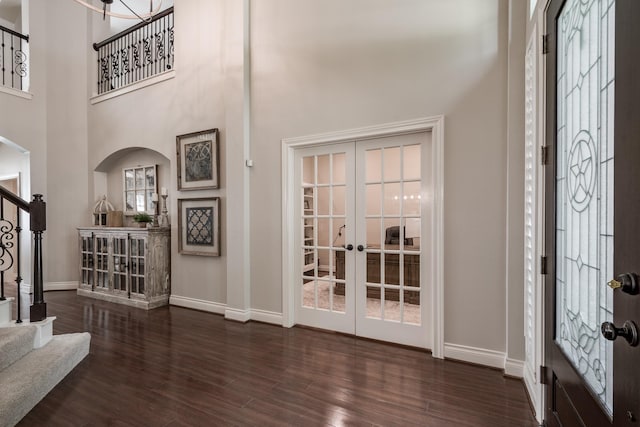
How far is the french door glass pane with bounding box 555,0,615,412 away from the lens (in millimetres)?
1269

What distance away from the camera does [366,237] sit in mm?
3426

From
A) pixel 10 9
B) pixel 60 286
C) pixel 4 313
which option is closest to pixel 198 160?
pixel 4 313

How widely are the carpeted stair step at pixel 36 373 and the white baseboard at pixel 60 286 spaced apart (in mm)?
3403

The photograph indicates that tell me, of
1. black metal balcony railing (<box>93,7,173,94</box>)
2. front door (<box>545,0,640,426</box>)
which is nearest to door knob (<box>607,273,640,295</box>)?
front door (<box>545,0,640,426</box>)

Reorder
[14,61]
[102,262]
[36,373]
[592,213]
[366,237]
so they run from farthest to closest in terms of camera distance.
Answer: [14,61]
[102,262]
[366,237]
[36,373]
[592,213]

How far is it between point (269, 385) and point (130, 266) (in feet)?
10.8

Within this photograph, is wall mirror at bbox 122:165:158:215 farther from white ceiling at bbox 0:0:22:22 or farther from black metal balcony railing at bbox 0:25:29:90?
white ceiling at bbox 0:0:22:22

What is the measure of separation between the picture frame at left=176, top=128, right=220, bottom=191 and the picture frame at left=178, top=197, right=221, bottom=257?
8.9 inches

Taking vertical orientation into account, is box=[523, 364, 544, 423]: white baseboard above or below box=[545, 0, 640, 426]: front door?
below

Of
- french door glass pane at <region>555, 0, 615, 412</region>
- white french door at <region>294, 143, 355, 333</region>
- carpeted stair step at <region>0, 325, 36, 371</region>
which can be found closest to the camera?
french door glass pane at <region>555, 0, 615, 412</region>

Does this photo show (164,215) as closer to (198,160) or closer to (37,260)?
(198,160)

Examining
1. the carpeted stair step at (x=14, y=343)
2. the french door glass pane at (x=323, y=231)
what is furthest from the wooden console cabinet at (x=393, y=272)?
→ the carpeted stair step at (x=14, y=343)

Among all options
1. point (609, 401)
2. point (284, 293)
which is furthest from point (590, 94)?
point (284, 293)

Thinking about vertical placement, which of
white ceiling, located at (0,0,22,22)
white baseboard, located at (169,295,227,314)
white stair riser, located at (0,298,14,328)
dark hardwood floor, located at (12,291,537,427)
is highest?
white ceiling, located at (0,0,22,22)
